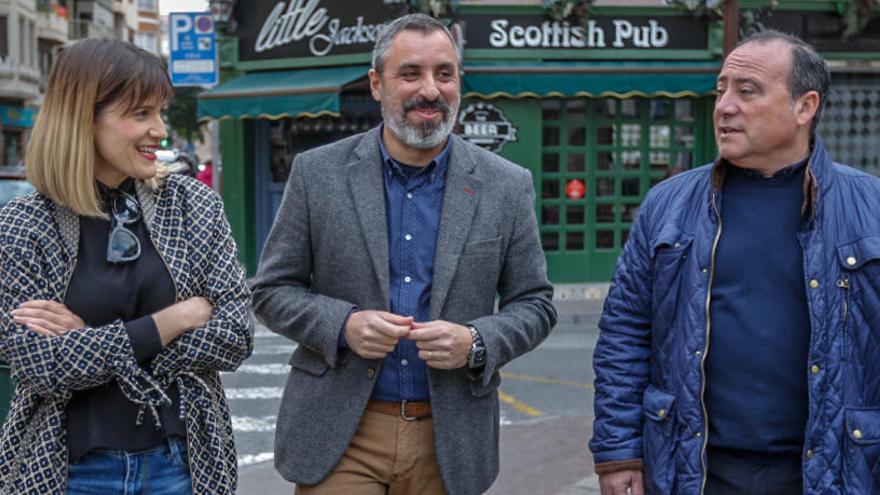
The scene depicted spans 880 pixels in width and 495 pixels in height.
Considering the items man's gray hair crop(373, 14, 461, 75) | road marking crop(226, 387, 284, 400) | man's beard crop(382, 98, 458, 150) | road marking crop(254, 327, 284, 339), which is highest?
man's gray hair crop(373, 14, 461, 75)

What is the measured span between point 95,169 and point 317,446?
39.7 inches

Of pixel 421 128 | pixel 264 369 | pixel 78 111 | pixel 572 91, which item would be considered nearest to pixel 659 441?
pixel 421 128

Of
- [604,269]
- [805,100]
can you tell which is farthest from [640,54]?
[805,100]

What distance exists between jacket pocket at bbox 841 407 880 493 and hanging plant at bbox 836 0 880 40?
14666 mm

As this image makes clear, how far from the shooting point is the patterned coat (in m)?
2.76

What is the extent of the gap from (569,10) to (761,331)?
42.7 ft

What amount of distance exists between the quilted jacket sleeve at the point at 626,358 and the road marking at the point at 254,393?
21.0 ft

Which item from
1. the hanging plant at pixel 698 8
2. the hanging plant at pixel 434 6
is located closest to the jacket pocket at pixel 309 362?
the hanging plant at pixel 434 6

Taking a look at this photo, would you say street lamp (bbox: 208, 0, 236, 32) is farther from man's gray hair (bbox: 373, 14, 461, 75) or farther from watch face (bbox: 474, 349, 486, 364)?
watch face (bbox: 474, 349, 486, 364)

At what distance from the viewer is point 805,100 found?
10.1ft

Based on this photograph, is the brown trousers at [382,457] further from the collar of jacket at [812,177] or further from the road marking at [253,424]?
the road marking at [253,424]

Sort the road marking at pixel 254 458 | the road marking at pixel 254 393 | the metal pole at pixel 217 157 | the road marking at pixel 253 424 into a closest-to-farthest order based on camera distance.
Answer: the road marking at pixel 254 458 → the road marking at pixel 253 424 → the road marking at pixel 254 393 → the metal pole at pixel 217 157

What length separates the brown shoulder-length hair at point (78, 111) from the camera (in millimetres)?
2840

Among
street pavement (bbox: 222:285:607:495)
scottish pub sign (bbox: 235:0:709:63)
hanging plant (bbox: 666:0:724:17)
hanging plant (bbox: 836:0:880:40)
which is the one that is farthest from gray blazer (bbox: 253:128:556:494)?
hanging plant (bbox: 836:0:880:40)
